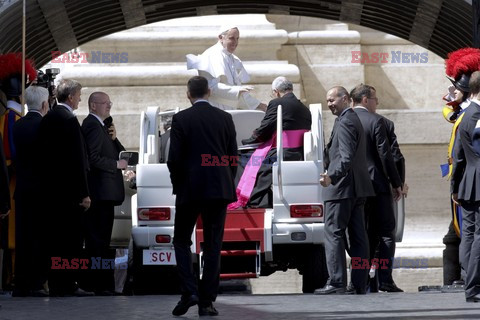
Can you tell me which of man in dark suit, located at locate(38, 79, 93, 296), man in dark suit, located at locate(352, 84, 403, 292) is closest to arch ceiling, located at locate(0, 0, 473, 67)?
man in dark suit, located at locate(352, 84, 403, 292)

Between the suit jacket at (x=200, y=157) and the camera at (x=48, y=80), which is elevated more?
the camera at (x=48, y=80)

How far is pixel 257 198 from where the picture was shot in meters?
13.9

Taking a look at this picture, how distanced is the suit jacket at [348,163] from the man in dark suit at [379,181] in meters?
0.74

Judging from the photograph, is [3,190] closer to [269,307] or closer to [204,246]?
[204,246]

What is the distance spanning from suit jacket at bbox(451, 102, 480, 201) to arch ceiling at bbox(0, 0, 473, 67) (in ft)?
16.5

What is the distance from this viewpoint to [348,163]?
42.4ft

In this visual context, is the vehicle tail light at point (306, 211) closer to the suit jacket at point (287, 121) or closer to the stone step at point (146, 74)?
the suit jacket at point (287, 121)

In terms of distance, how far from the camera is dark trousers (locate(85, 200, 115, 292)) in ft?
44.2

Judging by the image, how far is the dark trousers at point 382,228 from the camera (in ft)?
46.3

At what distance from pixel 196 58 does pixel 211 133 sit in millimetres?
4516

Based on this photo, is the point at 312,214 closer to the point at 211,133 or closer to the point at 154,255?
the point at 154,255

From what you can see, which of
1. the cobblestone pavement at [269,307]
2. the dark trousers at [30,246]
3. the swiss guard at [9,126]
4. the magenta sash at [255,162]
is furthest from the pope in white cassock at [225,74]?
the cobblestone pavement at [269,307]

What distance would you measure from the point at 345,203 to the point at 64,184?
2425 millimetres

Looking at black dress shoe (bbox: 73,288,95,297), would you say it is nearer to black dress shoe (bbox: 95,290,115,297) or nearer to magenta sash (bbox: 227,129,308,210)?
black dress shoe (bbox: 95,290,115,297)
